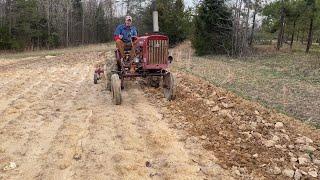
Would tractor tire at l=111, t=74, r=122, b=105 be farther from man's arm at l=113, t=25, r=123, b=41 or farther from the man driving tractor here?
man's arm at l=113, t=25, r=123, b=41

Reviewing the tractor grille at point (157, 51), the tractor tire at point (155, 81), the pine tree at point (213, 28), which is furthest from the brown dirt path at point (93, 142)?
the pine tree at point (213, 28)

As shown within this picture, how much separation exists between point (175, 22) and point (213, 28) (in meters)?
10.3

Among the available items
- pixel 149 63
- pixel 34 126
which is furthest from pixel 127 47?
pixel 34 126

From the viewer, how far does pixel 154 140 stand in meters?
6.65

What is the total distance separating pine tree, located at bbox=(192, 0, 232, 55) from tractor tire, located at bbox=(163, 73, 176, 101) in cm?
1424

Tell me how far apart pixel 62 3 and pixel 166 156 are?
153 feet

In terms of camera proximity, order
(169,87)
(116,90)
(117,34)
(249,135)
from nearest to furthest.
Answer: (249,135) < (116,90) < (169,87) < (117,34)

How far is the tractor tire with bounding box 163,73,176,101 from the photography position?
975 centimetres

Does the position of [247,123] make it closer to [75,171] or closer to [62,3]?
[75,171]

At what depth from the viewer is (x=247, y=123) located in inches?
284

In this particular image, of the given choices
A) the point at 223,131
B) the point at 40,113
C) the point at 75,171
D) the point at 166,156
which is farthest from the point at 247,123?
the point at 40,113

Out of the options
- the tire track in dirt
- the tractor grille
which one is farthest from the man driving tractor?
the tire track in dirt

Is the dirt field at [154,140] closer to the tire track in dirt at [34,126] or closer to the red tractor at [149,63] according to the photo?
the tire track in dirt at [34,126]

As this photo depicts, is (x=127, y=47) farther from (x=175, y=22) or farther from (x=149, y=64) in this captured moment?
(x=175, y=22)
